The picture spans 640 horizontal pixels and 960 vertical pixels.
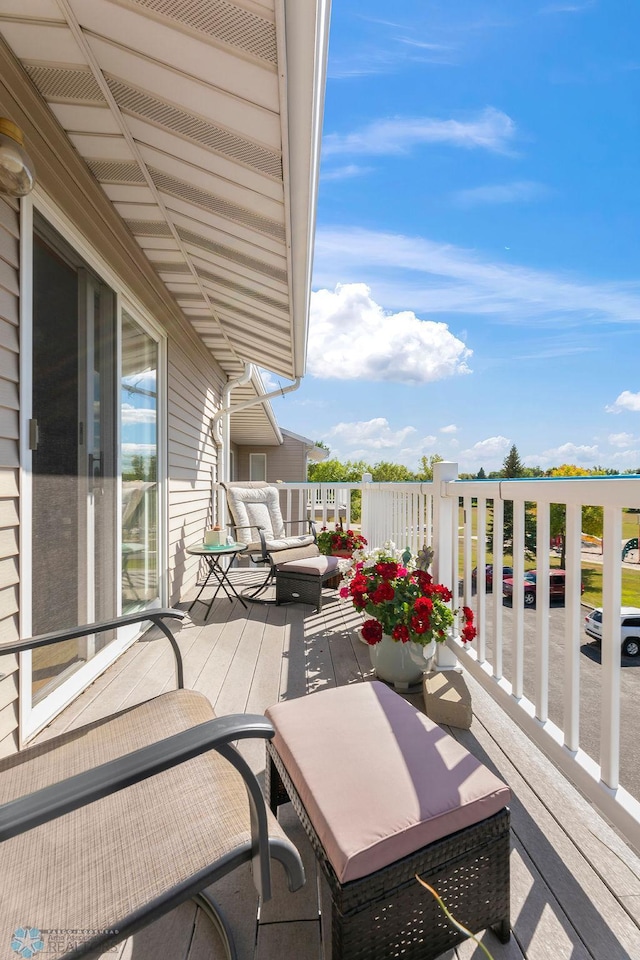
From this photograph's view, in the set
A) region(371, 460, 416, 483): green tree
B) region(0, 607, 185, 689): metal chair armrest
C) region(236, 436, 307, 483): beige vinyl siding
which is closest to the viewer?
region(0, 607, 185, 689): metal chair armrest

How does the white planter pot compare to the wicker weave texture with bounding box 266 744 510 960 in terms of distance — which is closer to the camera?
the wicker weave texture with bounding box 266 744 510 960

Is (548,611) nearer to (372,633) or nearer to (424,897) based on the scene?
(424,897)

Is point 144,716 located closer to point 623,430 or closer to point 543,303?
point 543,303

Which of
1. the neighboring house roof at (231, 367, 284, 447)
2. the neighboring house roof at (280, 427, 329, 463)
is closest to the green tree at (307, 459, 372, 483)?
the neighboring house roof at (280, 427, 329, 463)

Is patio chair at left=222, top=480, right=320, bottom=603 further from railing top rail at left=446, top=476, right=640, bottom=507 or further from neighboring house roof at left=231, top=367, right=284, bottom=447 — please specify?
railing top rail at left=446, top=476, right=640, bottom=507

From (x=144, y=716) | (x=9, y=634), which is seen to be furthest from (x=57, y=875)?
(x=9, y=634)

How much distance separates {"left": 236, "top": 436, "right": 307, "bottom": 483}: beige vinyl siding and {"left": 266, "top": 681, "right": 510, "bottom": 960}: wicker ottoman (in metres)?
14.0

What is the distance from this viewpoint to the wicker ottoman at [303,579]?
4.01 metres

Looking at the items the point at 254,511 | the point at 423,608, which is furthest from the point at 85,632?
the point at 254,511

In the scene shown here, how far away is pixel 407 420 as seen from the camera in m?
72.8

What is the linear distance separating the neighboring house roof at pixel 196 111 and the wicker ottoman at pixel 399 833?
82.6 inches

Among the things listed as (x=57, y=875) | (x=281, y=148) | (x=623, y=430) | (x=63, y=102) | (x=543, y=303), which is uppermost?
(x=543, y=303)

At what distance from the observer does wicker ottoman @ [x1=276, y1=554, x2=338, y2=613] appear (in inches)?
158

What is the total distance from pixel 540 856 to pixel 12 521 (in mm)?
2115
